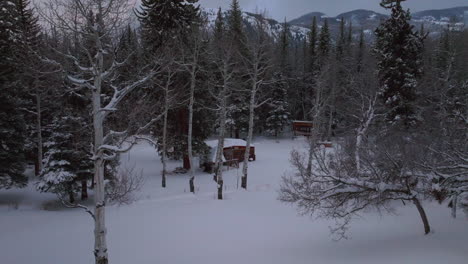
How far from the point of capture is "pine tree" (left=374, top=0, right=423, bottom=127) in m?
17.7

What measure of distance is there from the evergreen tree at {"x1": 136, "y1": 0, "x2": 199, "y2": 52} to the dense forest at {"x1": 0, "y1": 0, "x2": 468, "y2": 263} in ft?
0.23

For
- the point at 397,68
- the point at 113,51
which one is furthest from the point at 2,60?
the point at 397,68

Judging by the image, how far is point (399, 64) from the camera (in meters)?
17.8

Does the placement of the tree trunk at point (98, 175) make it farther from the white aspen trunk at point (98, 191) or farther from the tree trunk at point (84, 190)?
the tree trunk at point (84, 190)

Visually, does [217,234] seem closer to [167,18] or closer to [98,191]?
[98,191]

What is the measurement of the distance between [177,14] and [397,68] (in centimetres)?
→ 1425

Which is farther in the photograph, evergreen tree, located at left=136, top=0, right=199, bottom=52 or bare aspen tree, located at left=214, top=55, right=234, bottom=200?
evergreen tree, located at left=136, top=0, right=199, bottom=52

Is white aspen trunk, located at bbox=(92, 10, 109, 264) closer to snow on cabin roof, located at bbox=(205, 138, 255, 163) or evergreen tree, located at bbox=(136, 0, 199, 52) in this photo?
evergreen tree, located at bbox=(136, 0, 199, 52)

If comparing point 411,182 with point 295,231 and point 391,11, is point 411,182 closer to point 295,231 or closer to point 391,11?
point 295,231

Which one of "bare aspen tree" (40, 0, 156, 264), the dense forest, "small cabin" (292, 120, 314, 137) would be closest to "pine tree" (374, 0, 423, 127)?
the dense forest

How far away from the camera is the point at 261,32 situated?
651 inches

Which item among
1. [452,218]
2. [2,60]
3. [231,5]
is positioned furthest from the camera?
[231,5]

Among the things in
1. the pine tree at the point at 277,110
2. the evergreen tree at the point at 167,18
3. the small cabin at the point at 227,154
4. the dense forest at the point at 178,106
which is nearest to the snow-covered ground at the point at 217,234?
the dense forest at the point at 178,106

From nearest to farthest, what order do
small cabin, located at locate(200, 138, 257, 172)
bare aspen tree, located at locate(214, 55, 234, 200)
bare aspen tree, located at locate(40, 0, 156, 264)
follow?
1. bare aspen tree, located at locate(40, 0, 156, 264)
2. bare aspen tree, located at locate(214, 55, 234, 200)
3. small cabin, located at locate(200, 138, 257, 172)
